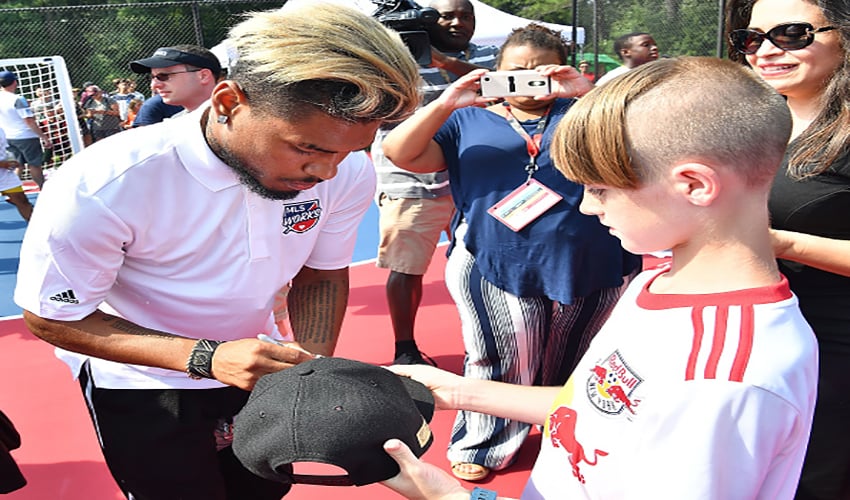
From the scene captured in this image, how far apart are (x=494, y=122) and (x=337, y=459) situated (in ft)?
6.30

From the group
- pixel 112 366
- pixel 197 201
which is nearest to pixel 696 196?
pixel 197 201

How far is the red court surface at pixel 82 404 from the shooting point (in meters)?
3.11

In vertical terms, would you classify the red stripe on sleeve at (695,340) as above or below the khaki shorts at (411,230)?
above

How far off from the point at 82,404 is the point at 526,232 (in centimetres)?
279

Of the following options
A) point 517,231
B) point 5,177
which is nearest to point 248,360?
point 517,231

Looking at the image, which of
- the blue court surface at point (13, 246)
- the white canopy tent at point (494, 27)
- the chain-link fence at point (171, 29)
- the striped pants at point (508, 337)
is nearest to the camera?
the striped pants at point (508, 337)

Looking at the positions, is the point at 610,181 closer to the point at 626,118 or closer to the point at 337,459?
the point at 626,118

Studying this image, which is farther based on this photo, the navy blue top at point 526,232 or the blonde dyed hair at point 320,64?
the navy blue top at point 526,232

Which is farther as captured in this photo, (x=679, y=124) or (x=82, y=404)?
(x=82, y=404)

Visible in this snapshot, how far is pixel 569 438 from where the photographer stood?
3.98 feet

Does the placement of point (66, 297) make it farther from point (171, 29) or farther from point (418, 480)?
point (171, 29)

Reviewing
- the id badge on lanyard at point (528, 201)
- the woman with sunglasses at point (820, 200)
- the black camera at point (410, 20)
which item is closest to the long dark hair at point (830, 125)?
the woman with sunglasses at point (820, 200)

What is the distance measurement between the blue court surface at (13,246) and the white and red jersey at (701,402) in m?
5.63

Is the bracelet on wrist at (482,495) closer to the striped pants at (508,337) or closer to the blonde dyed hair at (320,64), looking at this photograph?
the blonde dyed hair at (320,64)
